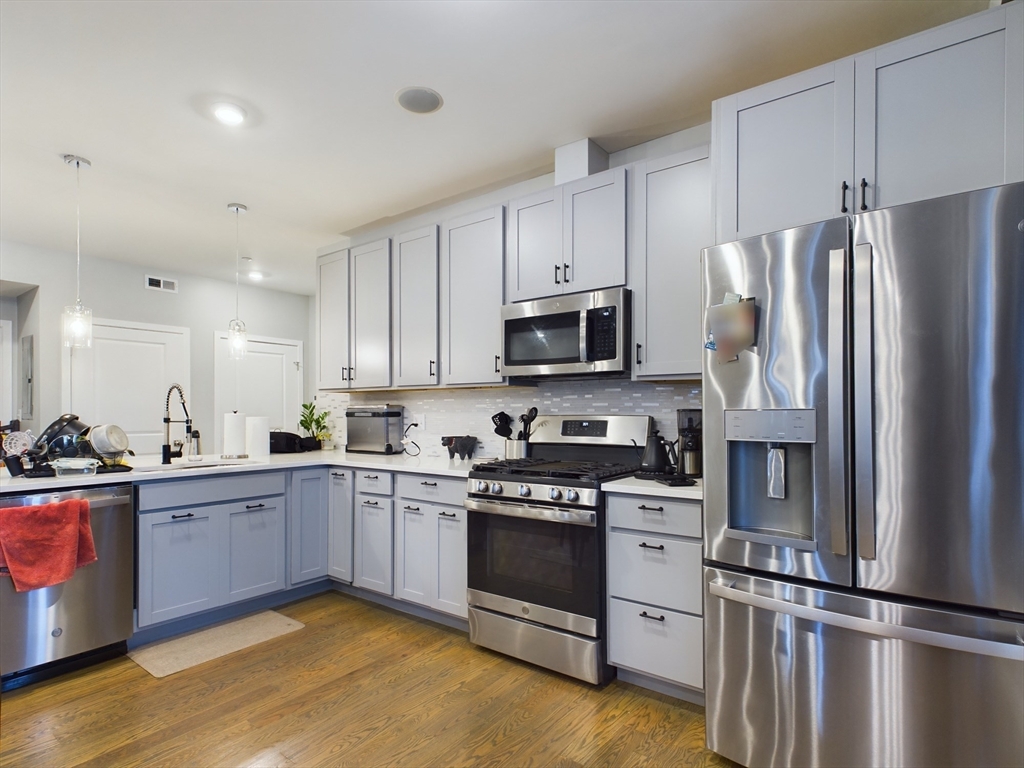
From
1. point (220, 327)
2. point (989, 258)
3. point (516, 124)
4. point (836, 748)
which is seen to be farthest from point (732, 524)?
point (220, 327)

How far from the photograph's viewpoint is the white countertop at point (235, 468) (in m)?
2.60

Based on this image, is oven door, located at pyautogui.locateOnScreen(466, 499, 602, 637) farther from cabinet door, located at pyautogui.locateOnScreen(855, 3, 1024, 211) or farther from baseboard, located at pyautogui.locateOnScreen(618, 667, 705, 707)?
cabinet door, located at pyautogui.locateOnScreen(855, 3, 1024, 211)

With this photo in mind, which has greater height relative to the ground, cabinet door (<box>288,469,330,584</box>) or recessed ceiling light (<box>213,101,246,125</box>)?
recessed ceiling light (<box>213,101,246,125</box>)

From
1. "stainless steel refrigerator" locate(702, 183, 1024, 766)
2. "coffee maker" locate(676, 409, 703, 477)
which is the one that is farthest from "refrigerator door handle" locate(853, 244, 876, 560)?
"coffee maker" locate(676, 409, 703, 477)

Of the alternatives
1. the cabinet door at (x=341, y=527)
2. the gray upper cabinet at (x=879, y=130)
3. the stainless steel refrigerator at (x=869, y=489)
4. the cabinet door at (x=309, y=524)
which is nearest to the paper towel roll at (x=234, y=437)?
the cabinet door at (x=309, y=524)

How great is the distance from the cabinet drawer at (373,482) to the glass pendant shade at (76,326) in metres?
1.68

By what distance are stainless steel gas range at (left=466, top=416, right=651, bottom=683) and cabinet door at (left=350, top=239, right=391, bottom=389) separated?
4.67 feet

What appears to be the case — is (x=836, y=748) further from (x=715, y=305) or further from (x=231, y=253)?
(x=231, y=253)

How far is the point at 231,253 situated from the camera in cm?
506

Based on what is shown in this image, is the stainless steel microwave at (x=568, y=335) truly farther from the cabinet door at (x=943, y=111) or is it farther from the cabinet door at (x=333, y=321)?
the cabinet door at (x=333, y=321)

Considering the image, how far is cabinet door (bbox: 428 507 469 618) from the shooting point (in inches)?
118

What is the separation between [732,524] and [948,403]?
0.72m

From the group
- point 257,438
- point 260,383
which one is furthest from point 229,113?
point 260,383

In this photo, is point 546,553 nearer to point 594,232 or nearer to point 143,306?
point 594,232
